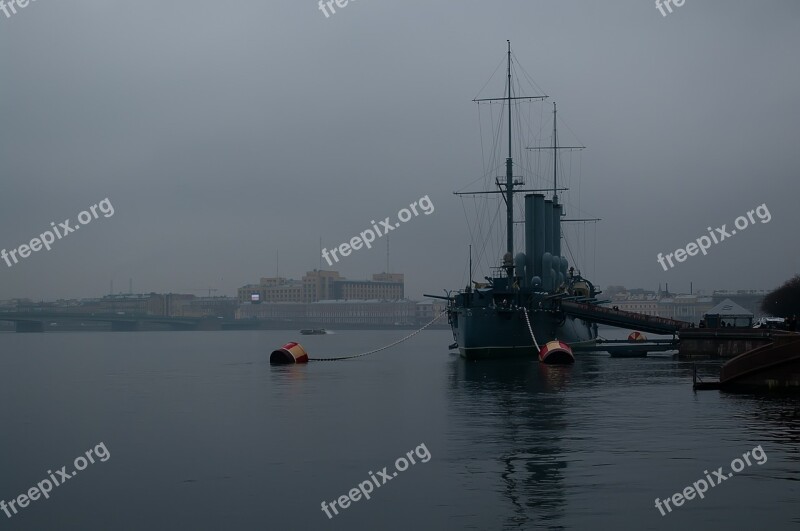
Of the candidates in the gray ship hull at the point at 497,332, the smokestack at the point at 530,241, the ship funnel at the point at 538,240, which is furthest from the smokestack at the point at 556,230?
the gray ship hull at the point at 497,332

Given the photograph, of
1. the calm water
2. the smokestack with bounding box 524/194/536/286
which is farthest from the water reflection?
the smokestack with bounding box 524/194/536/286

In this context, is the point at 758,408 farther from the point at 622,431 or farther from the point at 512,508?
the point at 512,508

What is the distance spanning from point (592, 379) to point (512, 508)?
34.7 m

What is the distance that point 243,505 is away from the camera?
20031mm

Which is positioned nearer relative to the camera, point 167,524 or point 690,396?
point 167,524

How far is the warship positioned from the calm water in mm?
23398

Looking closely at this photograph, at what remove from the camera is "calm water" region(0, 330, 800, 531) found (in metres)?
18.9

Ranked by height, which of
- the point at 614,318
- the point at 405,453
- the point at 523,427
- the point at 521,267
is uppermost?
the point at 521,267

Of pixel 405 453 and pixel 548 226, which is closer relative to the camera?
pixel 405 453

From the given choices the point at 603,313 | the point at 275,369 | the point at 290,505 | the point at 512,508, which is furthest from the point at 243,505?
the point at 603,313

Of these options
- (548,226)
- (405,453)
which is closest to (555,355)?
(548,226)

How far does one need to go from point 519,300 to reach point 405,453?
48459 millimetres

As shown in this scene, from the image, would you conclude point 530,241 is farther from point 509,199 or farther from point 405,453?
point 405,453

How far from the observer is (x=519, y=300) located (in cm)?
7406
